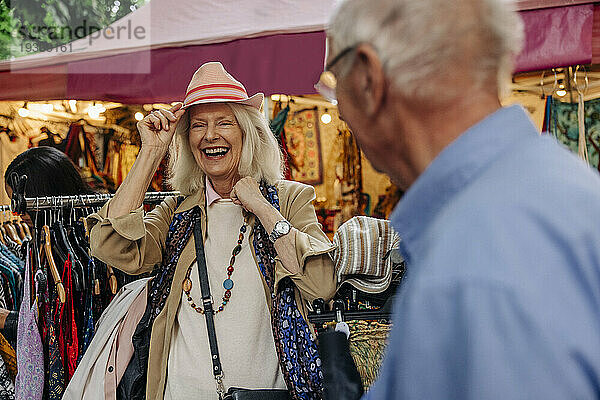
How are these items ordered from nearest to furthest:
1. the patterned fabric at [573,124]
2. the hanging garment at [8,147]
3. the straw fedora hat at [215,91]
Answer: the straw fedora hat at [215,91] → the patterned fabric at [573,124] → the hanging garment at [8,147]

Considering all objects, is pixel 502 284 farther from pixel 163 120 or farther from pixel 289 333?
pixel 163 120

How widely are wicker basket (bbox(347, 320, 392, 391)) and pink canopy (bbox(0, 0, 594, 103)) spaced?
4.56 ft

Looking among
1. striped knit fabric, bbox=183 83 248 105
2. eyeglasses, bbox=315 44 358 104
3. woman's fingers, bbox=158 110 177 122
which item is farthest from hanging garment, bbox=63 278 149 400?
eyeglasses, bbox=315 44 358 104

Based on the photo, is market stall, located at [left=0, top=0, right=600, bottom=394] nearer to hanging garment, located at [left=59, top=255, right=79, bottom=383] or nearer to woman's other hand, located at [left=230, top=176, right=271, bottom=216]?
woman's other hand, located at [left=230, top=176, right=271, bottom=216]

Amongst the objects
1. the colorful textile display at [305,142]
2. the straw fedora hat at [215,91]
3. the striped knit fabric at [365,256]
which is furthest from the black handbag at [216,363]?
the colorful textile display at [305,142]

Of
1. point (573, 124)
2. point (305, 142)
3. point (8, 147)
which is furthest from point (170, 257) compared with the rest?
point (8, 147)

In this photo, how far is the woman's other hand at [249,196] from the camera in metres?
2.33

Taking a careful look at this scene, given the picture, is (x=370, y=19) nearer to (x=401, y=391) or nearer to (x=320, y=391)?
(x=401, y=391)

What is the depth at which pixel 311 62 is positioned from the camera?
3242mm

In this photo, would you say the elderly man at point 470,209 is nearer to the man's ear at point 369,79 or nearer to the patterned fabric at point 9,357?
the man's ear at point 369,79

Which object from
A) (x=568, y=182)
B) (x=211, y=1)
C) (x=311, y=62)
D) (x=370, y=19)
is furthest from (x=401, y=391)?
(x=211, y=1)

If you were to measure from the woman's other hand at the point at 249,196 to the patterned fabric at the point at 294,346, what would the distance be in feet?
0.82

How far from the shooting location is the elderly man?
683 mm

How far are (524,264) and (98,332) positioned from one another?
2178 millimetres
